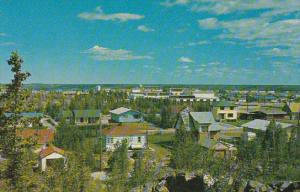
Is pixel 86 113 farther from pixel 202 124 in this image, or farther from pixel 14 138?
pixel 14 138

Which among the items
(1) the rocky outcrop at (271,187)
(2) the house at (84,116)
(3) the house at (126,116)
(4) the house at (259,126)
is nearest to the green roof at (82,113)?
(2) the house at (84,116)

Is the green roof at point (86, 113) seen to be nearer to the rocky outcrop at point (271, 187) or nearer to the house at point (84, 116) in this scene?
the house at point (84, 116)

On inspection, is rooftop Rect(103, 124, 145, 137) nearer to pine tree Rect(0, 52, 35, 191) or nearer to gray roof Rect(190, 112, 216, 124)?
gray roof Rect(190, 112, 216, 124)

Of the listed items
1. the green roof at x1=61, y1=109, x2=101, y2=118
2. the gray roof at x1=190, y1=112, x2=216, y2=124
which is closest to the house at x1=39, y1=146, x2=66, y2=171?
the gray roof at x1=190, y1=112, x2=216, y2=124

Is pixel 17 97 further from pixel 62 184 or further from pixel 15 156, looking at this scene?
pixel 62 184

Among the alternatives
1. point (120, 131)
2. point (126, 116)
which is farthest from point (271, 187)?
point (126, 116)

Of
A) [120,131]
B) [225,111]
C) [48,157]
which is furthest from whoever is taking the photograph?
[225,111]

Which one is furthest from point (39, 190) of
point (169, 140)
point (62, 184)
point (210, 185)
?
point (169, 140)

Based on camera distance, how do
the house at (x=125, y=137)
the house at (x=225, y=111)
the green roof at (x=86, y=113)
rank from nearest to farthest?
the house at (x=125, y=137)
the green roof at (x=86, y=113)
the house at (x=225, y=111)

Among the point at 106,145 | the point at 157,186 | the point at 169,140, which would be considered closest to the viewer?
the point at 157,186
